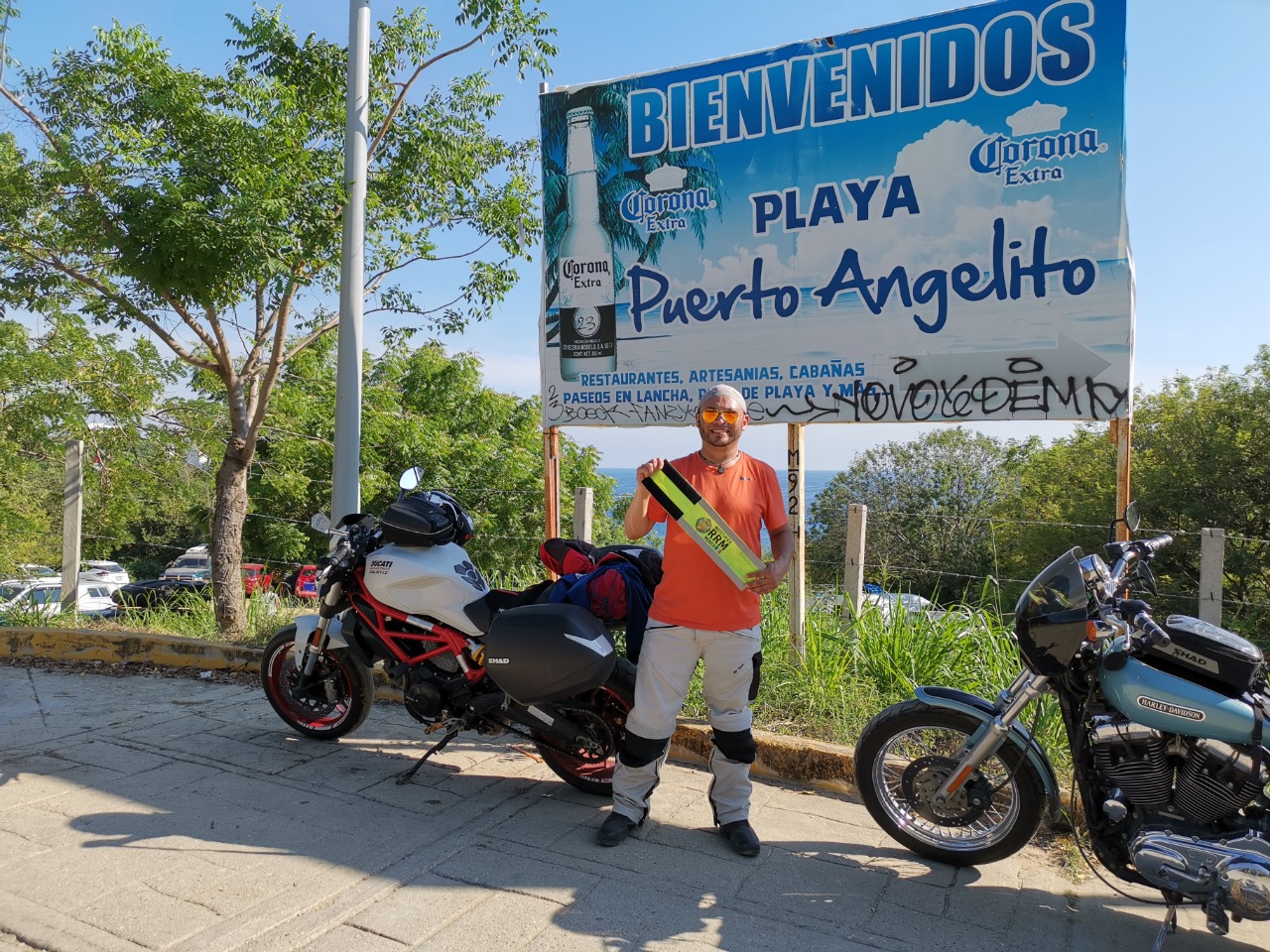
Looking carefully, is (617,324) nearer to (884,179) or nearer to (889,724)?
(884,179)

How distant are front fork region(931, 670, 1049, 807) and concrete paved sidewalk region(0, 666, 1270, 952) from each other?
366 mm

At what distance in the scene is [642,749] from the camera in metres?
3.60

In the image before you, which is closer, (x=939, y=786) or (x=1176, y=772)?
(x=1176, y=772)

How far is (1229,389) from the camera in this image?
751 inches

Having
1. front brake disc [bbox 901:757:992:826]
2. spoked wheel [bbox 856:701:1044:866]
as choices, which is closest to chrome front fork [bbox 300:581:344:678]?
spoked wheel [bbox 856:701:1044:866]

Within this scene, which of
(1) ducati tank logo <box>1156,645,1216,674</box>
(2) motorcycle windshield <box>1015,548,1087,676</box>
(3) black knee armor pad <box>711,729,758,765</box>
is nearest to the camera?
(1) ducati tank logo <box>1156,645,1216,674</box>

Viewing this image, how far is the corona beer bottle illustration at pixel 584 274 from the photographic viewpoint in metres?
5.68

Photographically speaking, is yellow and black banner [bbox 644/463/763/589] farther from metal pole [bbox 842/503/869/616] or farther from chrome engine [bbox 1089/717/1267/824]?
metal pole [bbox 842/503/869/616]

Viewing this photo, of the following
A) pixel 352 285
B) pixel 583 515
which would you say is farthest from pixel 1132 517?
pixel 352 285

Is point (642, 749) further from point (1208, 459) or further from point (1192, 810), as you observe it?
point (1208, 459)

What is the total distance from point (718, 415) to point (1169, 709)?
1757mm

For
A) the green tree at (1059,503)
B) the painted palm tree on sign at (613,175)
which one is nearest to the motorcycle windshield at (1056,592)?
the painted palm tree on sign at (613,175)

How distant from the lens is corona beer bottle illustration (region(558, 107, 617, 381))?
5.68 meters

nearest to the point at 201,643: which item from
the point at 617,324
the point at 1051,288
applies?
the point at 617,324
